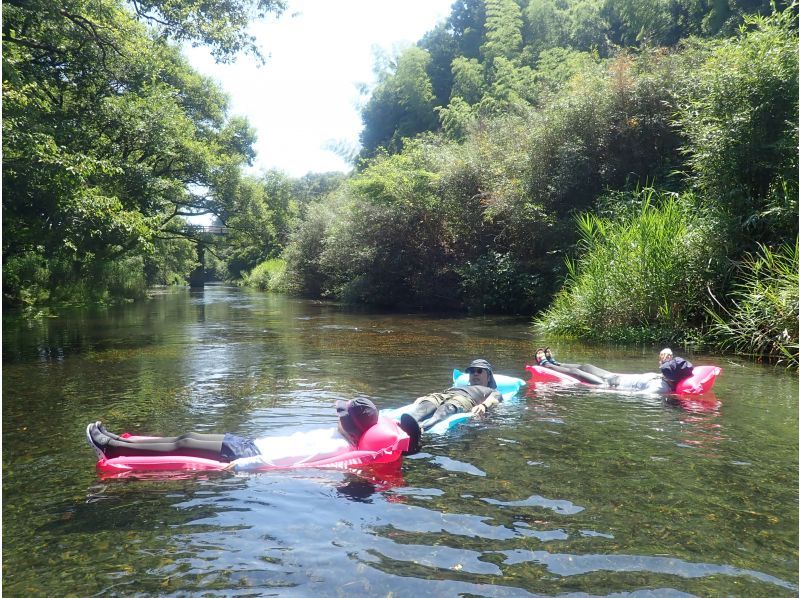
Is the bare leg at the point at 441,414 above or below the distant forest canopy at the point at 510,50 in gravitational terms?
below

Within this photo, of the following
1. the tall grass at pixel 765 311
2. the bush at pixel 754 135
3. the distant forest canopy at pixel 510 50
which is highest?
the distant forest canopy at pixel 510 50

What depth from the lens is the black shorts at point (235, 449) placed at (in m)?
5.08

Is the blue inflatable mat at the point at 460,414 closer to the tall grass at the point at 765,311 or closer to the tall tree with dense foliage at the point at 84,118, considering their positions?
the tall grass at the point at 765,311

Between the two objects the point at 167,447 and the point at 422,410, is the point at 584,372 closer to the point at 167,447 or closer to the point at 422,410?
the point at 422,410

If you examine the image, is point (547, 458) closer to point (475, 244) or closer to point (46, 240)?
point (46, 240)

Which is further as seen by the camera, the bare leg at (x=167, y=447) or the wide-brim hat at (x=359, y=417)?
the wide-brim hat at (x=359, y=417)

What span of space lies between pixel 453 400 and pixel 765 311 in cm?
622

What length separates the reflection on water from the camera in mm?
3330

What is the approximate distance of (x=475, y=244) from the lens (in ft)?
73.7

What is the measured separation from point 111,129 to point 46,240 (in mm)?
5239

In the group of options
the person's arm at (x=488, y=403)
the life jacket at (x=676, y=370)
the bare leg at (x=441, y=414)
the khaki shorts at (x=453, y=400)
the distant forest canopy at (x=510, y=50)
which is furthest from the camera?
the distant forest canopy at (x=510, y=50)

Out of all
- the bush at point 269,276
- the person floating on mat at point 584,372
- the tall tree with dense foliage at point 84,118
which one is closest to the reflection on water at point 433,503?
the person floating on mat at point 584,372

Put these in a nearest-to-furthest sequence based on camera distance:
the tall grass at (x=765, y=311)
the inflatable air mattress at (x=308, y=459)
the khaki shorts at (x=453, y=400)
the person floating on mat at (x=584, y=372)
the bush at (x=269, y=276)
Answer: the inflatable air mattress at (x=308, y=459) < the khaki shorts at (x=453, y=400) < the person floating on mat at (x=584, y=372) < the tall grass at (x=765, y=311) < the bush at (x=269, y=276)

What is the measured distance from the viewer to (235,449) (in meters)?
5.11
